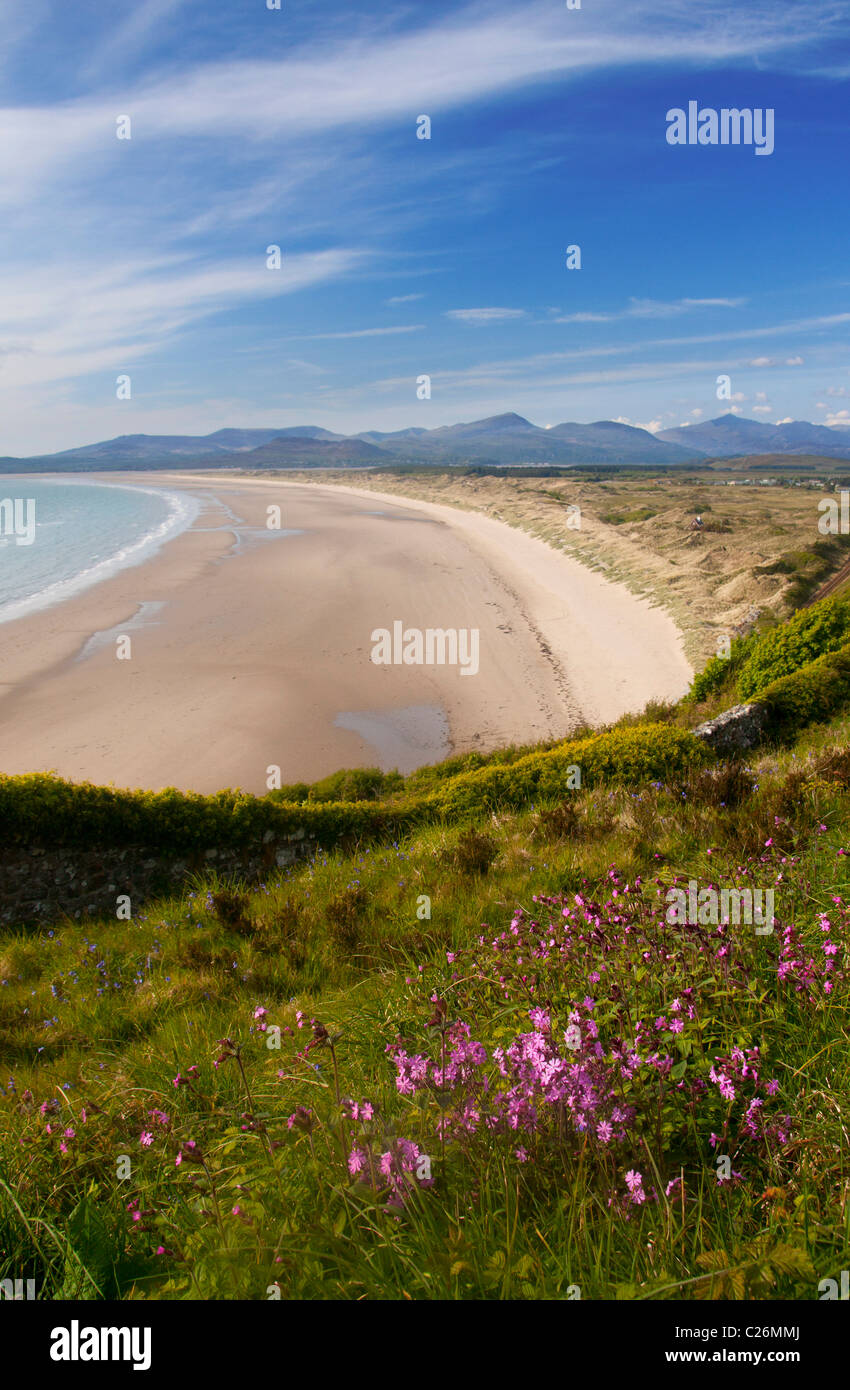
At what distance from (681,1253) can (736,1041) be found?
1.03 m

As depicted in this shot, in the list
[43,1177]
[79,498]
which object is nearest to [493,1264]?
[43,1177]

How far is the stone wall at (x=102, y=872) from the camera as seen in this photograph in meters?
8.20

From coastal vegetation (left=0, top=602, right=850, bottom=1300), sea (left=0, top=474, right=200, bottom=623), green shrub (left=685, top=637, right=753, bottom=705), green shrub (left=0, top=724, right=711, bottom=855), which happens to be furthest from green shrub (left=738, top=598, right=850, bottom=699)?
sea (left=0, top=474, right=200, bottom=623)

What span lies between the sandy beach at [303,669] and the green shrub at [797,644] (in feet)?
15.8

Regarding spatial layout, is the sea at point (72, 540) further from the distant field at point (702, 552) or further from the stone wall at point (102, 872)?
the distant field at point (702, 552)

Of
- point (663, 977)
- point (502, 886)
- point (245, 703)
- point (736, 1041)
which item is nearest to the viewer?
point (736, 1041)

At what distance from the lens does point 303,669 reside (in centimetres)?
2202

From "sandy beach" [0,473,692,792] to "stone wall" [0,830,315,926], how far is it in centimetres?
536

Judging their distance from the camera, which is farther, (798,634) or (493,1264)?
(798,634)

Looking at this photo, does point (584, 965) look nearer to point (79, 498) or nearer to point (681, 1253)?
point (681, 1253)

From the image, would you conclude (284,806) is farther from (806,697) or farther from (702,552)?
(702,552)

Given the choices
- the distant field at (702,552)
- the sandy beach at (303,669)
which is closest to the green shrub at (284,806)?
the sandy beach at (303,669)

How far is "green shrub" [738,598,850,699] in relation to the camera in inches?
507
